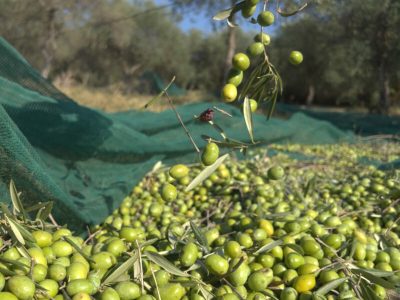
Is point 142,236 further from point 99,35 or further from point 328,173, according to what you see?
point 99,35

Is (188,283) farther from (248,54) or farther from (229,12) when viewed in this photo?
(229,12)

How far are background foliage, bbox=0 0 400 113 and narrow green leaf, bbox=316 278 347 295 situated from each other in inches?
321

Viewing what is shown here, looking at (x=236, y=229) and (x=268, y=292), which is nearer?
(x=268, y=292)

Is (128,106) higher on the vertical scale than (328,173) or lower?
lower

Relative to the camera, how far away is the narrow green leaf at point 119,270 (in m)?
1.53

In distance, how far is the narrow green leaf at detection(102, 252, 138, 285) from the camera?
1525 mm

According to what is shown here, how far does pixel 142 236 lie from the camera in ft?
6.47

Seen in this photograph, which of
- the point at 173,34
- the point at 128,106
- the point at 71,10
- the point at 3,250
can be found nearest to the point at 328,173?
the point at 3,250

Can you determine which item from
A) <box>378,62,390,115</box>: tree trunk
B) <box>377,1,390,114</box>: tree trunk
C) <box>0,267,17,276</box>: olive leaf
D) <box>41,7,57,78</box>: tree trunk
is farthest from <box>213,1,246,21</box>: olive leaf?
<box>41,7,57,78</box>: tree trunk

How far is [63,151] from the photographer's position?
347 cm

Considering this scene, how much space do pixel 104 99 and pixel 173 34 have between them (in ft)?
48.7

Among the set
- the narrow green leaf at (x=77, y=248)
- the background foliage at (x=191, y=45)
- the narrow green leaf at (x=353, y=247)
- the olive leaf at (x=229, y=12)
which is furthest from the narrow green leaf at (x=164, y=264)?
the background foliage at (x=191, y=45)

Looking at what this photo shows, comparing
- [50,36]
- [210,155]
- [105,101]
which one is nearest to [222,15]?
[210,155]

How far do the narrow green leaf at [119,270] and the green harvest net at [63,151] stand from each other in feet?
3.35
